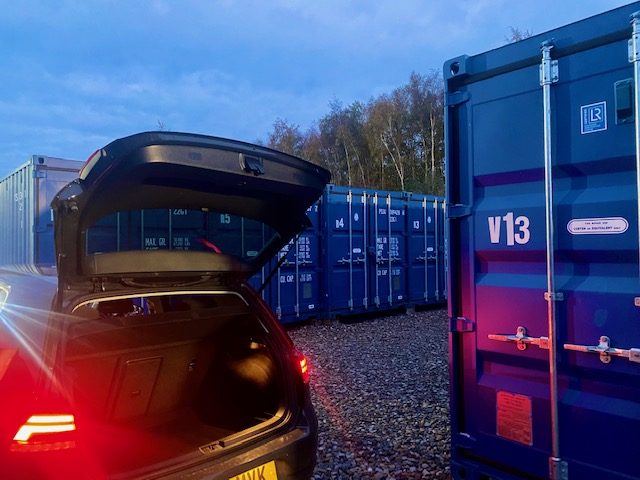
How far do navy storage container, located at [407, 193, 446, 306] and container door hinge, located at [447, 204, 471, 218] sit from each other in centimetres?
921

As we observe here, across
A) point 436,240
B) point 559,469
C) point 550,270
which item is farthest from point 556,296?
point 436,240

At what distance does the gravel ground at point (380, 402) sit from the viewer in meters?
3.97

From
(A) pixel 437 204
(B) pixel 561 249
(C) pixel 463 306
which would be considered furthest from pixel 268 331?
(A) pixel 437 204

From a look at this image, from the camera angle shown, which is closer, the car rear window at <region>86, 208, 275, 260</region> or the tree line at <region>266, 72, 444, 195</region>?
the car rear window at <region>86, 208, 275, 260</region>

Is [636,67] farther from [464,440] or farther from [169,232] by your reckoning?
[169,232]

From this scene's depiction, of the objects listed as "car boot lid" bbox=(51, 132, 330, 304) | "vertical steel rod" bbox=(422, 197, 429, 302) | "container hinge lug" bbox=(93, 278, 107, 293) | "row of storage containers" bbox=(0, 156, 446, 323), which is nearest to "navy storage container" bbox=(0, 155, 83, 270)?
"row of storage containers" bbox=(0, 156, 446, 323)

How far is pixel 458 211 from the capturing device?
3.11 m

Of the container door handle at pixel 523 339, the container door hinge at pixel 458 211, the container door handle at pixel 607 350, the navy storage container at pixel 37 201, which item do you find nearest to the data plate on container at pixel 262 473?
the container door handle at pixel 523 339

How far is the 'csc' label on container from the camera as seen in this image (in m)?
2.43

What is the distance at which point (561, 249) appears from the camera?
2643mm

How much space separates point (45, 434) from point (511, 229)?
2371mm

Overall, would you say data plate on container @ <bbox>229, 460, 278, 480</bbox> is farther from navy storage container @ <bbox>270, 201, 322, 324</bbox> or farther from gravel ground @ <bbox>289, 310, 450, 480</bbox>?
navy storage container @ <bbox>270, 201, 322, 324</bbox>

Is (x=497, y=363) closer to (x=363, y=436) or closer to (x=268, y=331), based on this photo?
(x=268, y=331)

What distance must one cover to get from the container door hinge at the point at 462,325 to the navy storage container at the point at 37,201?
5.20 meters
